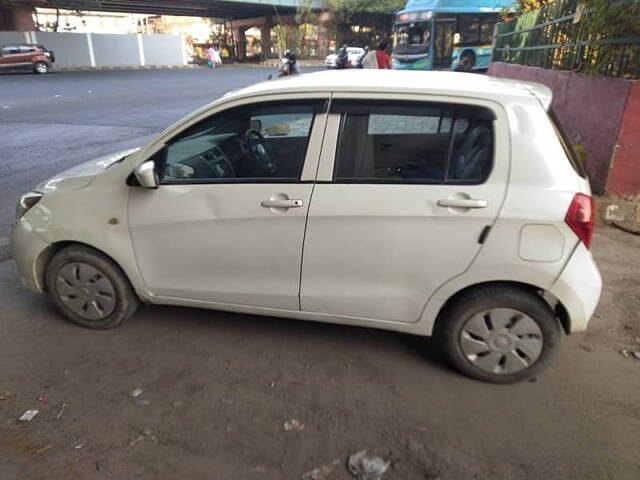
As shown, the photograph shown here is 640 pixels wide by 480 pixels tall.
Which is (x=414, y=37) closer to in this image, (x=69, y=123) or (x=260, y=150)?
(x=69, y=123)

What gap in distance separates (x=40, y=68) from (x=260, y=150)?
3363 centimetres

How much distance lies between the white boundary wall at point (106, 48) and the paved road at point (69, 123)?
20766mm

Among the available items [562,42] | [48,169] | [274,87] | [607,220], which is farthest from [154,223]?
[562,42]

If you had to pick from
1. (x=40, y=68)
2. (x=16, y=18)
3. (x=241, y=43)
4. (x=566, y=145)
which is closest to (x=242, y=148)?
(x=566, y=145)

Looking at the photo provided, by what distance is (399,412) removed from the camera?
2.73 m

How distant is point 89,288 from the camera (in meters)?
3.41

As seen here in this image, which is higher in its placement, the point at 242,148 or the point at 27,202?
the point at 242,148

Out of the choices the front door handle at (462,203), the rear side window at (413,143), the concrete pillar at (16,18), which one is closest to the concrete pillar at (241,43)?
the concrete pillar at (16,18)

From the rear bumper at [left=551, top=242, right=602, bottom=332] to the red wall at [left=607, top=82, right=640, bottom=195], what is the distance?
3027mm

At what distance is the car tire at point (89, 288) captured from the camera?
334 cm

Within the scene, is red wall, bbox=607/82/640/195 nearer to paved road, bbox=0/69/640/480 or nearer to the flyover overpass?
paved road, bbox=0/69/640/480

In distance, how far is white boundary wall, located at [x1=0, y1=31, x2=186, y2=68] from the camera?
38281 millimetres

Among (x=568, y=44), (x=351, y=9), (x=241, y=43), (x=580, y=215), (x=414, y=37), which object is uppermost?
(x=351, y=9)

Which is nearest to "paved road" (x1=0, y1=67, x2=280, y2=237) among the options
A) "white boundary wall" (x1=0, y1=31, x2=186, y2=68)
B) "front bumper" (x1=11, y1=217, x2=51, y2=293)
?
"front bumper" (x1=11, y1=217, x2=51, y2=293)
